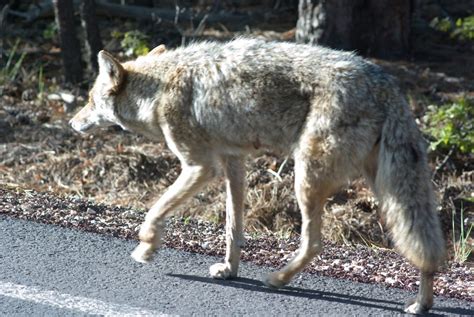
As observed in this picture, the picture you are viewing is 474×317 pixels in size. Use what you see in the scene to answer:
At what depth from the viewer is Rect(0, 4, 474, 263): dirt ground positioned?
895cm

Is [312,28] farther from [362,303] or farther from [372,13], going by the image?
[362,303]

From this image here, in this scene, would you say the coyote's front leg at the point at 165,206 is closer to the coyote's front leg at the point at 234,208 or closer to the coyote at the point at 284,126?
the coyote at the point at 284,126

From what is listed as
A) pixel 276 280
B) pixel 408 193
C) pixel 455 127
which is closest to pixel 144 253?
pixel 276 280

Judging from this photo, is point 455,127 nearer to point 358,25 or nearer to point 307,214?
point 358,25

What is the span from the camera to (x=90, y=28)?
11688 mm

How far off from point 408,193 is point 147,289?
161cm

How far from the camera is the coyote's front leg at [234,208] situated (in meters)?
5.91

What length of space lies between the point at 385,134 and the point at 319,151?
0.39 meters

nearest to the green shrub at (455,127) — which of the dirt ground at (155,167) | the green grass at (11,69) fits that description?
the dirt ground at (155,167)

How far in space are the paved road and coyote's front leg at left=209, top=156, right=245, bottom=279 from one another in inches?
5.8

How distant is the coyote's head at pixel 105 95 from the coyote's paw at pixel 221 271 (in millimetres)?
1433

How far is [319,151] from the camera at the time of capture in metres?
5.40

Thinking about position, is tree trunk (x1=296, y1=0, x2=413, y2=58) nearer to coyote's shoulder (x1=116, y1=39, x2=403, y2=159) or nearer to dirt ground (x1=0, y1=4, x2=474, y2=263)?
dirt ground (x1=0, y1=4, x2=474, y2=263)

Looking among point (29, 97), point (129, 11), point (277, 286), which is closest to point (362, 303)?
point (277, 286)
